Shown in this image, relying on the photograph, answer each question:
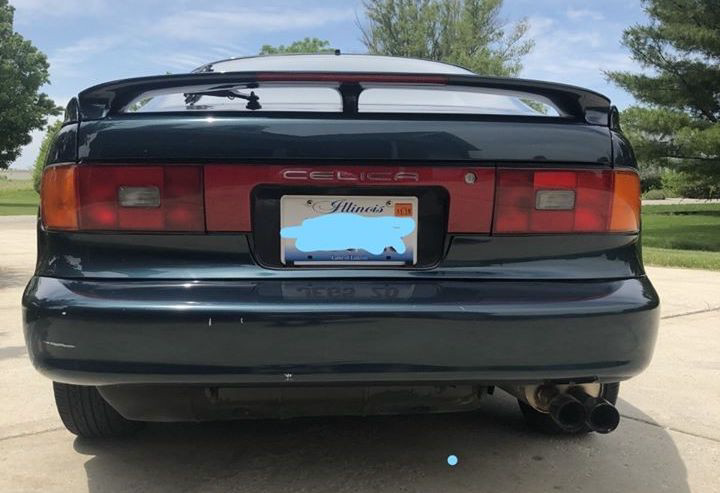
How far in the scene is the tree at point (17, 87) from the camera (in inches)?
1043

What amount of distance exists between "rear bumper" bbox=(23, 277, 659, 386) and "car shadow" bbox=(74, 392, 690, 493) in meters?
0.63

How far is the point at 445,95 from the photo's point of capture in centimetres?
257

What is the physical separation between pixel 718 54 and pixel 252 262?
19298mm

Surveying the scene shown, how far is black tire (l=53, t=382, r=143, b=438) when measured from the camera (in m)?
2.45

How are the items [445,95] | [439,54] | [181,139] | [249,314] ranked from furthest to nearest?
1. [439,54]
2. [445,95]
3. [181,139]
4. [249,314]

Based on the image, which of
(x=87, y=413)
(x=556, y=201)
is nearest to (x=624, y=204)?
(x=556, y=201)

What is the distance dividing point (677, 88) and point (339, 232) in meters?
19.2

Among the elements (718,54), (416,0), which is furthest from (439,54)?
(718,54)

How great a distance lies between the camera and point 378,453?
2576mm

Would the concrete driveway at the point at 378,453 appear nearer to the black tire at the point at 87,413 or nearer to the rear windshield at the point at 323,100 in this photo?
the black tire at the point at 87,413

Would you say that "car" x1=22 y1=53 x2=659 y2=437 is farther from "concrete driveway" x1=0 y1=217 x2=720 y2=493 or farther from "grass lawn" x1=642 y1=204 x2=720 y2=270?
"grass lawn" x1=642 y1=204 x2=720 y2=270

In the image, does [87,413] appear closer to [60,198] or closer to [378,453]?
[60,198]

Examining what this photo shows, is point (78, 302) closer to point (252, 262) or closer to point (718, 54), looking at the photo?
point (252, 262)

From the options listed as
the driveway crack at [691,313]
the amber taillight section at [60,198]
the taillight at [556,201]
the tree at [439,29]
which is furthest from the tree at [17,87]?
the taillight at [556,201]
